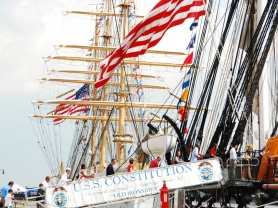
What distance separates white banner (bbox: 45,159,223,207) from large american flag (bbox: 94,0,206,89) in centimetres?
583

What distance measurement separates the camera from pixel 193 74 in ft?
109

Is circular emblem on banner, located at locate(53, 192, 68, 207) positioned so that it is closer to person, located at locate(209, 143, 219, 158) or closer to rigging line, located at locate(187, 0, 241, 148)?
person, located at locate(209, 143, 219, 158)

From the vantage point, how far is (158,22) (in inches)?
1030

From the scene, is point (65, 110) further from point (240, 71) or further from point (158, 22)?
point (158, 22)

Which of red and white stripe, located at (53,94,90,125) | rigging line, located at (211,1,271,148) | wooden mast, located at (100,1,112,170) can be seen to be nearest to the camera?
rigging line, located at (211,1,271,148)

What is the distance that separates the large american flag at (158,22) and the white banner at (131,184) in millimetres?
5828

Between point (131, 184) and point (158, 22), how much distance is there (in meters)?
6.93

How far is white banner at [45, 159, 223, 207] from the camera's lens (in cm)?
2228

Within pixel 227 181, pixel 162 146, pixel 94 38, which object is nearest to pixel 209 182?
pixel 227 181

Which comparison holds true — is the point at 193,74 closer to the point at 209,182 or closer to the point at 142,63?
the point at 209,182

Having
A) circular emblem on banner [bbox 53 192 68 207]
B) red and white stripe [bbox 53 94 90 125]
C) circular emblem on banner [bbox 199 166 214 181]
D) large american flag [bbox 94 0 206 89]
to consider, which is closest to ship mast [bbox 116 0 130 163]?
red and white stripe [bbox 53 94 90 125]

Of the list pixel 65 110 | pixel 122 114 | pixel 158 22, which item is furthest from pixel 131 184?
pixel 65 110

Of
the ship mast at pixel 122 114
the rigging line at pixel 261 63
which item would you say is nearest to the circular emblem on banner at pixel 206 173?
the rigging line at pixel 261 63

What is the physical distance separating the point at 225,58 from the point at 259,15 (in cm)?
242
